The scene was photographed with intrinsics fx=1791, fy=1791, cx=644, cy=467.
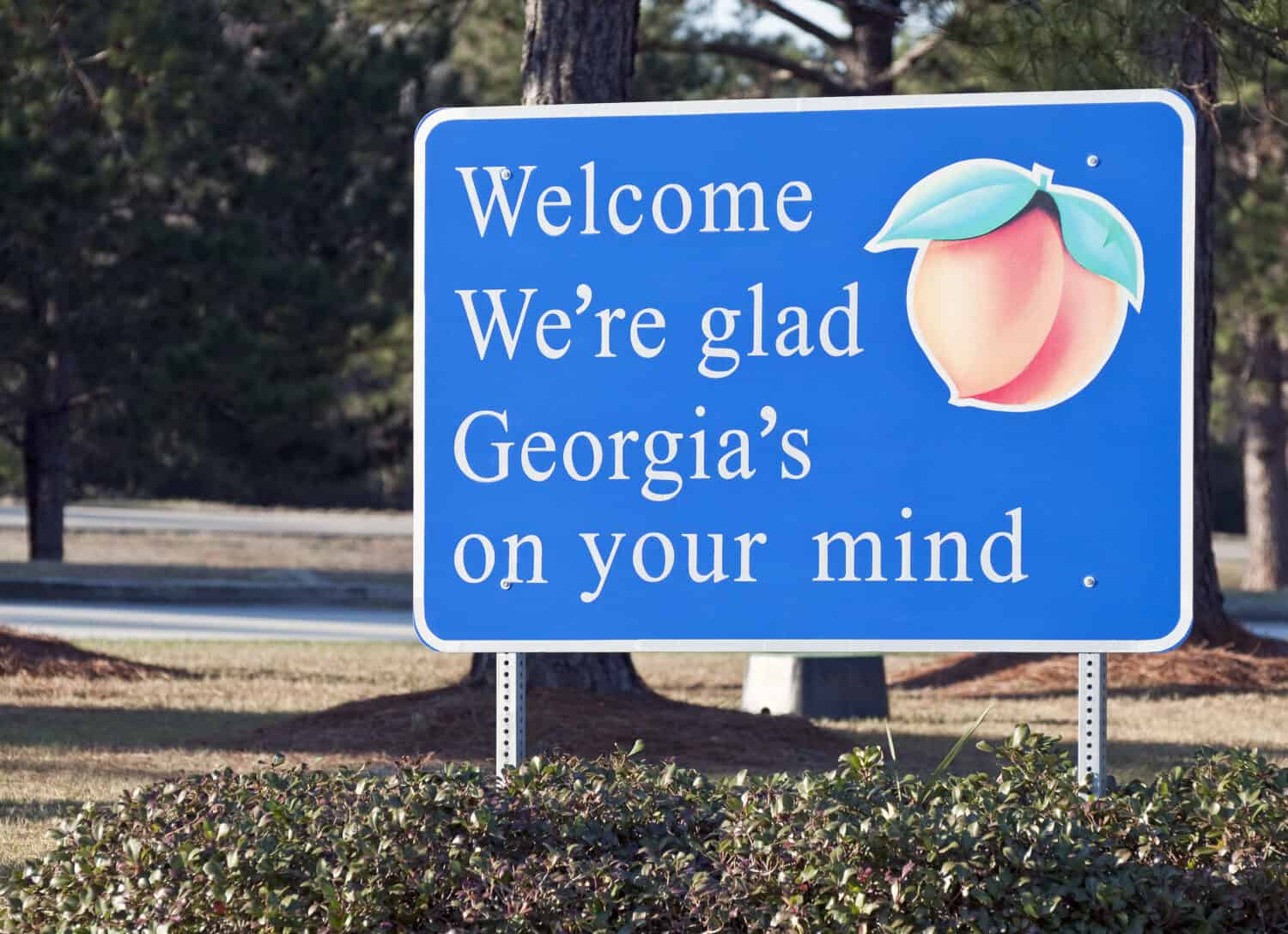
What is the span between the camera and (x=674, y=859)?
164 inches

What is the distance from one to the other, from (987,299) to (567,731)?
4.17 m

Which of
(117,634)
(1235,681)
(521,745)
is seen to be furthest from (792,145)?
(117,634)

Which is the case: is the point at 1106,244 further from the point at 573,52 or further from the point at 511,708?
the point at 573,52

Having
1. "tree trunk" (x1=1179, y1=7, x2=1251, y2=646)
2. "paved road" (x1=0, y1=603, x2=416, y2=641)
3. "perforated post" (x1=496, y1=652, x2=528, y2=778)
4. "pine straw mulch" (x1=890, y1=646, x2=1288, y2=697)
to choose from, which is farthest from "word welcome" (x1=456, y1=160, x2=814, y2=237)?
"paved road" (x1=0, y1=603, x2=416, y2=641)

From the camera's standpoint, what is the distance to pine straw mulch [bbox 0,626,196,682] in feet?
39.1

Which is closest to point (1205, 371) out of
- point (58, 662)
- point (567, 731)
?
point (567, 731)

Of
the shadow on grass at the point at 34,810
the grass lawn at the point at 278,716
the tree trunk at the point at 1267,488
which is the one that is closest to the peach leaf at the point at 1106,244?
the grass lawn at the point at 278,716

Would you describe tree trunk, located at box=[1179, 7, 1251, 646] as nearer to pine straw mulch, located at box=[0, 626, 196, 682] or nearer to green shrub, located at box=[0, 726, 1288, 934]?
pine straw mulch, located at box=[0, 626, 196, 682]

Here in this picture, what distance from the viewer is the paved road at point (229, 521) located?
3186 cm

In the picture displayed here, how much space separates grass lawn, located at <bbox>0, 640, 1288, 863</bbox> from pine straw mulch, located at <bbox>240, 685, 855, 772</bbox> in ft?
→ 0.30

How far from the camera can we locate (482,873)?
4.10m

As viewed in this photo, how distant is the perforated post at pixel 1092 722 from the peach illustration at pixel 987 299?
81 centimetres

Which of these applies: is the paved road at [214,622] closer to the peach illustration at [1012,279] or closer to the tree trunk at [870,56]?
the tree trunk at [870,56]

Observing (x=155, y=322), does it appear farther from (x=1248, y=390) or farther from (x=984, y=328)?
(x=984, y=328)
